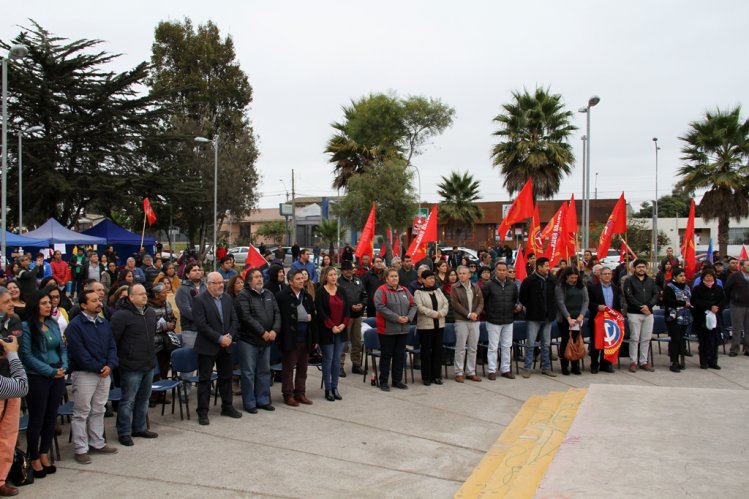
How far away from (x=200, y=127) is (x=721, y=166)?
3225cm

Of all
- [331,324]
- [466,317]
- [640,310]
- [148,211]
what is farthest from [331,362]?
[148,211]

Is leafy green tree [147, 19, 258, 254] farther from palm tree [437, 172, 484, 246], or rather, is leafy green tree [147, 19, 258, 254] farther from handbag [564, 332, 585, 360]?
handbag [564, 332, 585, 360]

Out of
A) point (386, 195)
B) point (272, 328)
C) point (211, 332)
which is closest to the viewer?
point (211, 332)

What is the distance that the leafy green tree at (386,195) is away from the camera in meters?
34.5

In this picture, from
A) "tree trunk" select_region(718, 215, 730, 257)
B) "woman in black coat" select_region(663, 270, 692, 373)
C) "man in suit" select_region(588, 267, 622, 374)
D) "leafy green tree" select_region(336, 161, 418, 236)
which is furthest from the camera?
"leafy green tree" select_region(336, 161, 418, 236)

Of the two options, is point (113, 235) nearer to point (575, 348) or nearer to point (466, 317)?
point (466, 317)

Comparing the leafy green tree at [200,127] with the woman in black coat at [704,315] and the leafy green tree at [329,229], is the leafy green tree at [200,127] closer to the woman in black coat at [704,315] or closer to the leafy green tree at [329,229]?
the leafy green tree at [329,229]

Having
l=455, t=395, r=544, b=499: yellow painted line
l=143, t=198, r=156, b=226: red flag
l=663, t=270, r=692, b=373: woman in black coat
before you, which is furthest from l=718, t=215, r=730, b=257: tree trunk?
l=143, t=198, r=156, b=226: red flag

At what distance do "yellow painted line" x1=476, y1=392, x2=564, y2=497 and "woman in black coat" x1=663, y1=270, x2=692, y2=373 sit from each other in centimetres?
354

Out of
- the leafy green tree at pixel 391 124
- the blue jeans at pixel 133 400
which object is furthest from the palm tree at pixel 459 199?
the blue jeans at pixel 133 400

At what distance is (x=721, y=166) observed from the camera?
96.8 feet

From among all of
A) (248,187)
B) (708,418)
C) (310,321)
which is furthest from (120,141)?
(708,418)

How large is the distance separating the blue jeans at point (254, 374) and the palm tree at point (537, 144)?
2423 centimetres

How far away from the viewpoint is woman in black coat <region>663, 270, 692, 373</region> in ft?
38.7
